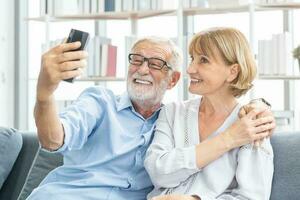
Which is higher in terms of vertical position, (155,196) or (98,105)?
(98,105)

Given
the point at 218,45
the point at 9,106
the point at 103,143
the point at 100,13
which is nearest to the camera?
the point at 218,45

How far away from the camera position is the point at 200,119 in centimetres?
190

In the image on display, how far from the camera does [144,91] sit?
204 cm

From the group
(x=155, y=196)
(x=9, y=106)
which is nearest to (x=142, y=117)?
(x=155, y=196)

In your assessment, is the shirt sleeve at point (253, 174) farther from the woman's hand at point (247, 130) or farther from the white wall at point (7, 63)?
the white wall at point (7, 63)

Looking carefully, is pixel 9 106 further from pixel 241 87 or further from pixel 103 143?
pixel 241 87

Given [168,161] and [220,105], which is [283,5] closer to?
[220,105]

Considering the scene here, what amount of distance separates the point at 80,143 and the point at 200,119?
417mm

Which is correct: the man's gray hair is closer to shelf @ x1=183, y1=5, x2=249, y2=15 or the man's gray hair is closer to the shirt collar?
the shirt collar

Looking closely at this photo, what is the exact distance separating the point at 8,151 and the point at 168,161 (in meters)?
0.88

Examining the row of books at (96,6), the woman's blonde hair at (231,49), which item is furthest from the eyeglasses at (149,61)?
the row of books at (96,6)

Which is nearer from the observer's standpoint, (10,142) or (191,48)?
(191,48)

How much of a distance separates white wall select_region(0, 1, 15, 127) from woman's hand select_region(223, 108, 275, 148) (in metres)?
3.16

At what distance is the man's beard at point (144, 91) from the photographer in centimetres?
204
